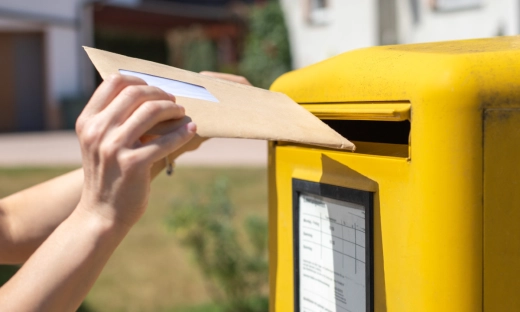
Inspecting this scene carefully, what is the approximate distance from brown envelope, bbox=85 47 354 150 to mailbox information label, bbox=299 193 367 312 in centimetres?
15

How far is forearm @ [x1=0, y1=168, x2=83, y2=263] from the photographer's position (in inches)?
57.1

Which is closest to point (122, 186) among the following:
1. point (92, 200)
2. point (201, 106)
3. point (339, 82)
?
point (92, 200)

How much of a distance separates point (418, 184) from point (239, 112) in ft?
1.04

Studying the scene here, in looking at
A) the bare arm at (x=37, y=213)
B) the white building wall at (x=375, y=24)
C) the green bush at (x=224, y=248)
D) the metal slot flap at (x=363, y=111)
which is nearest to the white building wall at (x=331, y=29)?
the white building wall at (x=375, y=24)

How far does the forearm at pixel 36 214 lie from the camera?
4.76 feet

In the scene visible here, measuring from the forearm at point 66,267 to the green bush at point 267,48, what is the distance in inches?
446

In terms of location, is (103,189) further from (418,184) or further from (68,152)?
(68,152)

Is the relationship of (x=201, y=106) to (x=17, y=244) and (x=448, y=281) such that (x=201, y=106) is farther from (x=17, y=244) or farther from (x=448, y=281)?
(x=17, y=244)

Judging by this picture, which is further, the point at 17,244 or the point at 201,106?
the point at 17,244

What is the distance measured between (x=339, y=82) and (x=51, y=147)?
1072cm

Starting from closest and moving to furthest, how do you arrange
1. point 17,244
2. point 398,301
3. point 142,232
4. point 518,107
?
→ point 518,107 < point 398,301 < point 17,244 < point 142,232

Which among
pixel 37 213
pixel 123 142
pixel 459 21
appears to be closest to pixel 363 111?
pixel 123 142

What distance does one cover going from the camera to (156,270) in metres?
4.70

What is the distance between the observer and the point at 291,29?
12.2 m
